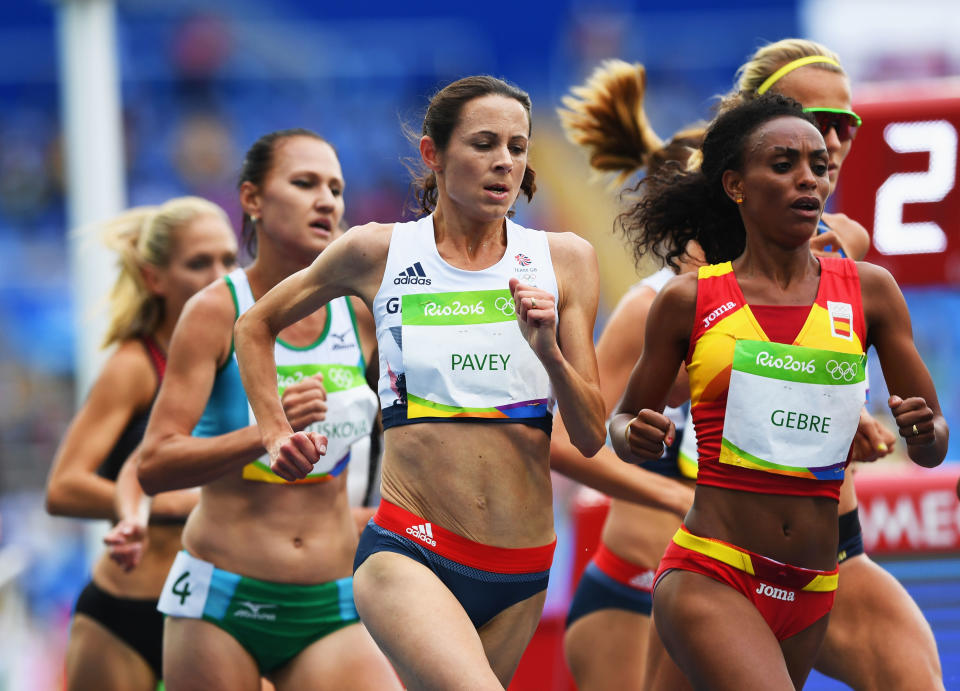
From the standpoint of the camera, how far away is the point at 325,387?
156 inches

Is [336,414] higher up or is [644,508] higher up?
[336,414]

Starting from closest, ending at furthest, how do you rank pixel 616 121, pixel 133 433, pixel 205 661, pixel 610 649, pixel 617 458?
pixel 205 661
pixel 617 458
pixel 610 649
pixel 616 121
pixel 133 433

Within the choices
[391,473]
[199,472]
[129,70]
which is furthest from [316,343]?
[129,70]

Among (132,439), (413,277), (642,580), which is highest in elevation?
(413,277)

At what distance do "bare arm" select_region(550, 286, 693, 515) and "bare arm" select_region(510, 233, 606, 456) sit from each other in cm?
52

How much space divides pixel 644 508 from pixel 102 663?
6.29ft

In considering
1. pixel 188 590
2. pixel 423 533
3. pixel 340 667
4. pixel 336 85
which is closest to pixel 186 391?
pixel 188 590

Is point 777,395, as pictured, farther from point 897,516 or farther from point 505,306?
point 897,516

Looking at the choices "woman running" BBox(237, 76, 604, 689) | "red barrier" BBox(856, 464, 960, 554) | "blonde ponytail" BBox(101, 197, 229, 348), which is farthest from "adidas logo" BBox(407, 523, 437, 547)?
"red barrier" BBox(856, 464, 960, 554)

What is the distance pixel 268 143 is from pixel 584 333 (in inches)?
59.5

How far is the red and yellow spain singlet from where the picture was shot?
3.13 metres

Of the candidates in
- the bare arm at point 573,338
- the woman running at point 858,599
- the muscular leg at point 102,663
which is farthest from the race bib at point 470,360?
the muscular leg at point 102,663

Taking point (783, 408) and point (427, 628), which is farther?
point (783, 408)

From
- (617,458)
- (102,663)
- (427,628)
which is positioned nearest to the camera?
(427,628)
